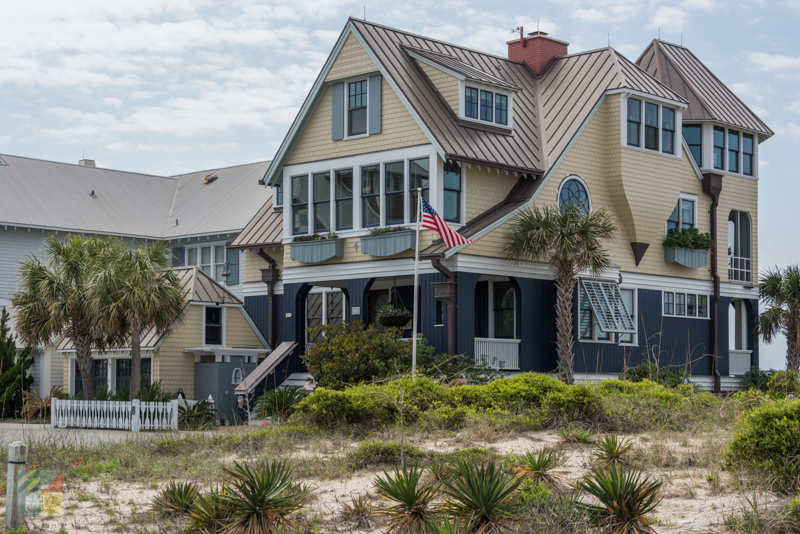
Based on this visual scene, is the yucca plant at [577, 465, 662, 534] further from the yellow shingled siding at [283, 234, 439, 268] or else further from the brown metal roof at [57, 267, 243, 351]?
the brown metal roof at [57, 267, 243, 351]

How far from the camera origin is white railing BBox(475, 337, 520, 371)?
89.6ft

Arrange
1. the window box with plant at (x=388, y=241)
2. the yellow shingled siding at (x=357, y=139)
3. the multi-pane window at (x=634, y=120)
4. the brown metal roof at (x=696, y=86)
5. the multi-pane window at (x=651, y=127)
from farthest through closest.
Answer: the brown metal roof at (x=696, y=86) → the multi-pane window at (x=651, y=127) → the multi-pane window at (x=634, y=120) → the yellow shingled siding at (x=357, y=139) → the window box with plant at (x=388, y=241)

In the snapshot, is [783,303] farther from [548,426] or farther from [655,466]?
[655,466]

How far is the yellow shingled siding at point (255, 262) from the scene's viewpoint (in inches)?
1328

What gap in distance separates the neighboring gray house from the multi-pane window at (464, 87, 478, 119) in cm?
1332

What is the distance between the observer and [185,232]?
42.8 meters

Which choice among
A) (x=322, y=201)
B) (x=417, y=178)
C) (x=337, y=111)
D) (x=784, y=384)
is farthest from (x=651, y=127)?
(x=784, y=384)

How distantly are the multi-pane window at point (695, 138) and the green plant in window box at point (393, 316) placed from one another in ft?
43.1

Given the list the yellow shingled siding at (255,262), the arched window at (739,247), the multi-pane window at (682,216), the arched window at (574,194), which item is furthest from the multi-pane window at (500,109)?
the arched window at (739,247)

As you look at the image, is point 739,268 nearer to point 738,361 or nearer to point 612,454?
point 738,361

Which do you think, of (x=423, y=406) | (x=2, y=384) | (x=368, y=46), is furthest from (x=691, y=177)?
(x=2, y=384)

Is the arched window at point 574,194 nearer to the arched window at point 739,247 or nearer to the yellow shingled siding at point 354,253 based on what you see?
the yellow shingled siding at point 354,253

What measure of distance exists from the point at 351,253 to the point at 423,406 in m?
10.3

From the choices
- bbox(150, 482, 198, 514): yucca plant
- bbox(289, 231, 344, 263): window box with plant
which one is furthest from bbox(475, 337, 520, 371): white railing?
bbox(150, 482, 198, 514): yucca plant
